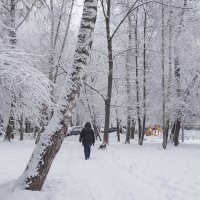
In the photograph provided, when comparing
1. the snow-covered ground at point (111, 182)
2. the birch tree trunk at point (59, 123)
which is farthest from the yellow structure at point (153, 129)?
the birch tree trunk at point (59, 123)

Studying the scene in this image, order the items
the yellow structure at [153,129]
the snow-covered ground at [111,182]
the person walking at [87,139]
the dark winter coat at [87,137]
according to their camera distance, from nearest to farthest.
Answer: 1. the snow-covered ground at [111,182]
2. the person walking at [87,139]
3. the dark winter coat at [87,137]
4. the yellow structure at [153,129]

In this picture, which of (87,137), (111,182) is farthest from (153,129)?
(111,182)

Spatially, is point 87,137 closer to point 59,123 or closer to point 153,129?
point 59,123

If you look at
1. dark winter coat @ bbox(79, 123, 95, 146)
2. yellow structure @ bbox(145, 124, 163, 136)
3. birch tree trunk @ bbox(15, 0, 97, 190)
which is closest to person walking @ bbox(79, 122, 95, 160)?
dark winter coat @ bbox(79, 123, 95, 146)

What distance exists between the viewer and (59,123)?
718 cm

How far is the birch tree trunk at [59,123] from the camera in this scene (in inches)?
277

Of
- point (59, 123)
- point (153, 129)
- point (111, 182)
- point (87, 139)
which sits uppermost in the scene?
point (153, 129)

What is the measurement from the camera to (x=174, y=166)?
1230 cm

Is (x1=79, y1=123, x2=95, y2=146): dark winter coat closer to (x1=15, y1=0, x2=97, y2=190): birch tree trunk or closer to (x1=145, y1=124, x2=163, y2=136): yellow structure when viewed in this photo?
(x1=15, y1=0, x2=97, y2=190): birch tree trunk

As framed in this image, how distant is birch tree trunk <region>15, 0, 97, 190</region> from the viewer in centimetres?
703

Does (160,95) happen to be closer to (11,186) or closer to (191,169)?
(191,169)

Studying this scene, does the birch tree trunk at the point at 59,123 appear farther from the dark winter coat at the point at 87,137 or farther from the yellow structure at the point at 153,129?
the yellow structure at the point at 153,129

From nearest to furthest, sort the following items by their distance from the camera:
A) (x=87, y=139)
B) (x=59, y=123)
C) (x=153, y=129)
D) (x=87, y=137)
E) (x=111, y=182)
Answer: (x=59, y=123) < (x=111, y=182) < (x=87, y=139) < (x=87, y=137) < (x=153, y=129)

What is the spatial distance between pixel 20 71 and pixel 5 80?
0.34 metres
